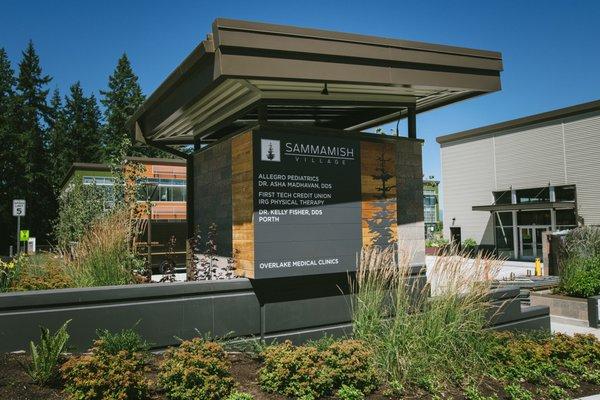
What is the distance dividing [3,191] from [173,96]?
45.0m

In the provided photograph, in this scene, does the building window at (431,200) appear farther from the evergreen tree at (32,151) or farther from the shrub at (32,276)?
the shrub at (32,276)

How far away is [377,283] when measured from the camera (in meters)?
5.16

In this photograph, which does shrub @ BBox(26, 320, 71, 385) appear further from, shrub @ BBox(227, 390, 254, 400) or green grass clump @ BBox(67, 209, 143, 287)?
green grass clump @ BBox(67, 209, 143, 287)

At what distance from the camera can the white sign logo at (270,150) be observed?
5801 mm

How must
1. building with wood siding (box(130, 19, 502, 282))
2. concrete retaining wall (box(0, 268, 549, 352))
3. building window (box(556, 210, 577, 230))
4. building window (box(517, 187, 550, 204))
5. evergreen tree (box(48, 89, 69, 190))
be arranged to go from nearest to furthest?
concrete retaining wall (box(0, 268, 549, 352)) < building with wood siding (box(130, 19, 502, 282)) < building window (box(556, 210, 577, 230)) < building window (box(517, 187, 550, 204)) < evergreen tree (box(48, 89, 69, 190))

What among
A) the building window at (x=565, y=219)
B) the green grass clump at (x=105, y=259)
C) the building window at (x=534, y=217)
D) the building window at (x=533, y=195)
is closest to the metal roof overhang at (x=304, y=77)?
the green grass clump at (x=105, y=259)

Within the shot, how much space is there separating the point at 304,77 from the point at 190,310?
111 inches

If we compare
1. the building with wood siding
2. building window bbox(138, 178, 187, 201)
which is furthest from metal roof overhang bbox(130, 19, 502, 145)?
building window bbox(138, 178, 187, 201)

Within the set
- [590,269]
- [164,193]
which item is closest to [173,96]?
[590,269]

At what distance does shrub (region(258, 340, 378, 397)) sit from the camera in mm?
4020

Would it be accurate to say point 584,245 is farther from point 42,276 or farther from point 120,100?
point 120,100

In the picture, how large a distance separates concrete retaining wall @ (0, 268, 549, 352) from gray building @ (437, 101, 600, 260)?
956 inches

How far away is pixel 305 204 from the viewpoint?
19.7 ft

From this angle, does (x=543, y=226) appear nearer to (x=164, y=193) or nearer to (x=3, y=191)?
(x=164, y=193)
